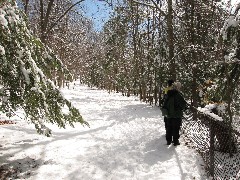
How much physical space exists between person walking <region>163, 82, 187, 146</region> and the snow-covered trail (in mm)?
449

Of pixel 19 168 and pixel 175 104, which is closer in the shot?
pixel 19 168

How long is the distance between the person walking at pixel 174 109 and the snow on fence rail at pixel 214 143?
21.3 inches

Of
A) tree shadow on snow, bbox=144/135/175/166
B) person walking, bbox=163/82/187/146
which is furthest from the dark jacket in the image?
tree shadow on snow, bbox=144/135/175/166

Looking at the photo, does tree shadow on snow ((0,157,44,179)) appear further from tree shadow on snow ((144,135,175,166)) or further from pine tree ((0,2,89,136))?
tree shadow on snow ((144,135,175,166))

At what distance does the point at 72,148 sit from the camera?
8891 millimetres

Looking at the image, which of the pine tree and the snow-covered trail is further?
the snow-covered trail

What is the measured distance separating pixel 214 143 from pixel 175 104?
155 cm

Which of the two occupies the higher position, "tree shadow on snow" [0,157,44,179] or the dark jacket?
the dark jacket

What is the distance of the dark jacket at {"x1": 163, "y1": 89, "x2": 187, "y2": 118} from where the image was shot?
8.96 m

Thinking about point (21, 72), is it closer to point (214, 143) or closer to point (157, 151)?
point (157, 151)

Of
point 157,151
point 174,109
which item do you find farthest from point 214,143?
point 157,151

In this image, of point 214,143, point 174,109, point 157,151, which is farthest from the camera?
point 174,109

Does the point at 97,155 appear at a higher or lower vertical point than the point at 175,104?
lower

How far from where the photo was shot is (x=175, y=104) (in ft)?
29.6
